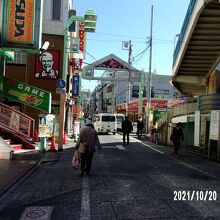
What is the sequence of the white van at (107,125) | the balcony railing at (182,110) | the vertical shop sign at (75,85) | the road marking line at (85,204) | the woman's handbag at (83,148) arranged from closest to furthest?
the road marking line at (85,204) < the woman's handbag at (83,148) < the balcony railing at (182,110) < the vertical shop sign at (75,85) < the white van at (107,125)

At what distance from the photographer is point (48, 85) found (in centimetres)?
2495

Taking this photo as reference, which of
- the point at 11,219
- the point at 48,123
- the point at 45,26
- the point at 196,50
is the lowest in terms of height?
the point at 11,219

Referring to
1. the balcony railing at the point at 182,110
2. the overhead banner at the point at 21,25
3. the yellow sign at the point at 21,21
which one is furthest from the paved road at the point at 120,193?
the balcony railing at the point at 182,110

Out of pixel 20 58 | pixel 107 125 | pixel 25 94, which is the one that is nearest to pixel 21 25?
pixel 25 94

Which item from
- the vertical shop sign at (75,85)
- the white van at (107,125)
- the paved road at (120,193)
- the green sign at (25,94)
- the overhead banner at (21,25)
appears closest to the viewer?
the paved road at (120,193)

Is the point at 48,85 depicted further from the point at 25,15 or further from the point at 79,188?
the point at 79,188

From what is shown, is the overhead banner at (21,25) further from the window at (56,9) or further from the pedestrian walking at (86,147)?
the window at (56,9)

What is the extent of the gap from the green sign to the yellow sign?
11.7ft

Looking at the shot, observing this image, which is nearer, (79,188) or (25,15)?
(79,188)

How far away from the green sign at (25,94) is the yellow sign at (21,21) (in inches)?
141

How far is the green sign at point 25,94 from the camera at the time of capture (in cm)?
1809

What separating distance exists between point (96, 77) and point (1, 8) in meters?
21.2

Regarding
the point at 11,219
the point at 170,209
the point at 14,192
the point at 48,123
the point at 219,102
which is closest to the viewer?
the point at 11,219

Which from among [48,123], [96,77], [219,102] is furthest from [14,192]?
[96,77]
